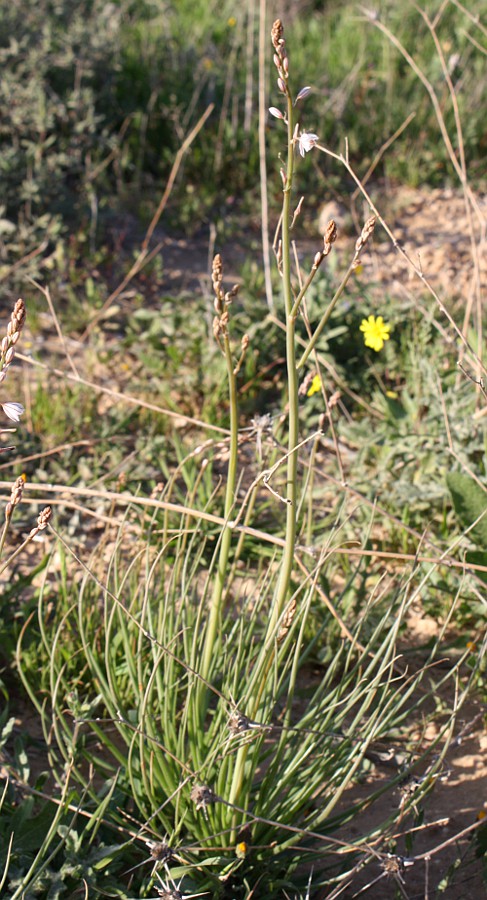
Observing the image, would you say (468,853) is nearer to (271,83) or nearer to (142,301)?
(142,301)

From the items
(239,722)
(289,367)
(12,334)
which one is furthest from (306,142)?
(239,722)

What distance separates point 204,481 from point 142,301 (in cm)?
128

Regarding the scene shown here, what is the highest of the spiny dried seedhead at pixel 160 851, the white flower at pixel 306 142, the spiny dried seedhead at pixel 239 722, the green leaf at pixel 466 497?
the white flower at pixel 306 142

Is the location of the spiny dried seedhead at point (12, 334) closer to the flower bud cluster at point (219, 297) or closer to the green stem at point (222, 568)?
the flower bud cluster at point (219, 297)

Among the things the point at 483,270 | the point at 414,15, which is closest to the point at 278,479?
the point at 483,270

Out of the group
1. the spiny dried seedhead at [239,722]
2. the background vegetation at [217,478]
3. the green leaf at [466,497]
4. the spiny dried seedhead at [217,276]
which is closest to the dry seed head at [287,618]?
the background vegetation at [217,478]

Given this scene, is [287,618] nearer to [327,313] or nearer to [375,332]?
[327,313]

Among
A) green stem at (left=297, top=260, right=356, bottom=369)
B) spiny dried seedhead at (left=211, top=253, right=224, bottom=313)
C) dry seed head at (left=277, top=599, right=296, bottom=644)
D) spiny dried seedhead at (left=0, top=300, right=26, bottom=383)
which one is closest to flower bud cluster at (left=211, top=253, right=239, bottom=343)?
spiny dried seedhead at (left=211, top=253, right=224, bottom=313)

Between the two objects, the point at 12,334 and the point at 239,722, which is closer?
the point at 12,334

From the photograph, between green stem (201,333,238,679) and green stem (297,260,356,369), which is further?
green stem (201,333,238,679)

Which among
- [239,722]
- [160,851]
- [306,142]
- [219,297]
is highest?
[306,142]

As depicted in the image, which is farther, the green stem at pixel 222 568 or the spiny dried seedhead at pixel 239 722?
the green stem at pixel 222 568

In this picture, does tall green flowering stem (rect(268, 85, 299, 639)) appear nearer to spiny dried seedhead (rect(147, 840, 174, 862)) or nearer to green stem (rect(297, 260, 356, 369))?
green stem (rect(297, 260, 356, 369))

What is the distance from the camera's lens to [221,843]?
155 centimetres
